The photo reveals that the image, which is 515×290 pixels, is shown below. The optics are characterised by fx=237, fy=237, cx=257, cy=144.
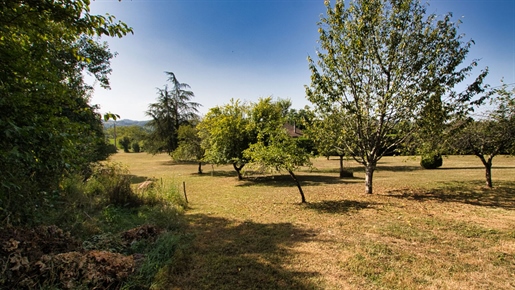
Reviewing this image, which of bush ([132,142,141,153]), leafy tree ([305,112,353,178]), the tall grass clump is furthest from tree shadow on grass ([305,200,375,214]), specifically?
→ bush ([132,142,141,153])

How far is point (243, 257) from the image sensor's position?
14.0 ft

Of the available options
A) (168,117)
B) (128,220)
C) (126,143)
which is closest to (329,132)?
(128,220)

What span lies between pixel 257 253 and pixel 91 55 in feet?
51.2

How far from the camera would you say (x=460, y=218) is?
20.7 feet

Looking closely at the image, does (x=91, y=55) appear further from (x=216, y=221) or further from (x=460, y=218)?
(x=460, y=218)

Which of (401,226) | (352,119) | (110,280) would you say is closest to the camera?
(110,280)

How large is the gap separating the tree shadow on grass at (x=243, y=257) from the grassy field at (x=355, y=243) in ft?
0.05

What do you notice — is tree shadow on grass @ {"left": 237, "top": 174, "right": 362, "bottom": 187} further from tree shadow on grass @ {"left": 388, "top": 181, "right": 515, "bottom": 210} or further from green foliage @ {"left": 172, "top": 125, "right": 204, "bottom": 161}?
green foliage @ {"left": 172, "top": 125, "right": 204, "bottom": 161}

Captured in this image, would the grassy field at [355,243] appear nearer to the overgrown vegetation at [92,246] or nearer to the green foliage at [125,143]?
the overgrown vegetation at [92,246]

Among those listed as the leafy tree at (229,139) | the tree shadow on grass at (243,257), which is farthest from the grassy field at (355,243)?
the leafy tree at (229,139)

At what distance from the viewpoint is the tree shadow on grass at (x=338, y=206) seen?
24.2 ft

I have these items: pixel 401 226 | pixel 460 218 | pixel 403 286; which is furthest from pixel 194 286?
pixel 460 218

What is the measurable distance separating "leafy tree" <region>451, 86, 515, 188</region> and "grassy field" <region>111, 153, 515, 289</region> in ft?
5.98

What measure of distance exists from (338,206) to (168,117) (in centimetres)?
2553
